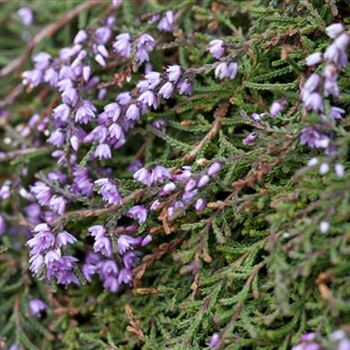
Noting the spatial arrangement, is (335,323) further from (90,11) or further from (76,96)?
(90,11)

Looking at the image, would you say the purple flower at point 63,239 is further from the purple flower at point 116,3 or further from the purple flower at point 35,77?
the purple flower at point 116,3

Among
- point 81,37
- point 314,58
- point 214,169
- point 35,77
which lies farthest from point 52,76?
point 314,58

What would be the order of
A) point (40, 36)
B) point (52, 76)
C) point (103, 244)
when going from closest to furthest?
1. point (103, 244)
2. point (52, 76)
3. point (40, 36)

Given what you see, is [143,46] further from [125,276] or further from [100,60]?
[125,276]

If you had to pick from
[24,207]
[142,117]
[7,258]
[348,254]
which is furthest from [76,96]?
[348,254]

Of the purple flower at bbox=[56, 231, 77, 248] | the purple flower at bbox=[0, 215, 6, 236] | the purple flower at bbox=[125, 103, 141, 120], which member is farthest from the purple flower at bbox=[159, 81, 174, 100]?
the purple flower at bbox=[0, 215, 6, 236]

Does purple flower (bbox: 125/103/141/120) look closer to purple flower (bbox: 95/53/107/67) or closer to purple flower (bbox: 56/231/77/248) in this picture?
purple flower (bbox: 95/53/107/67)
